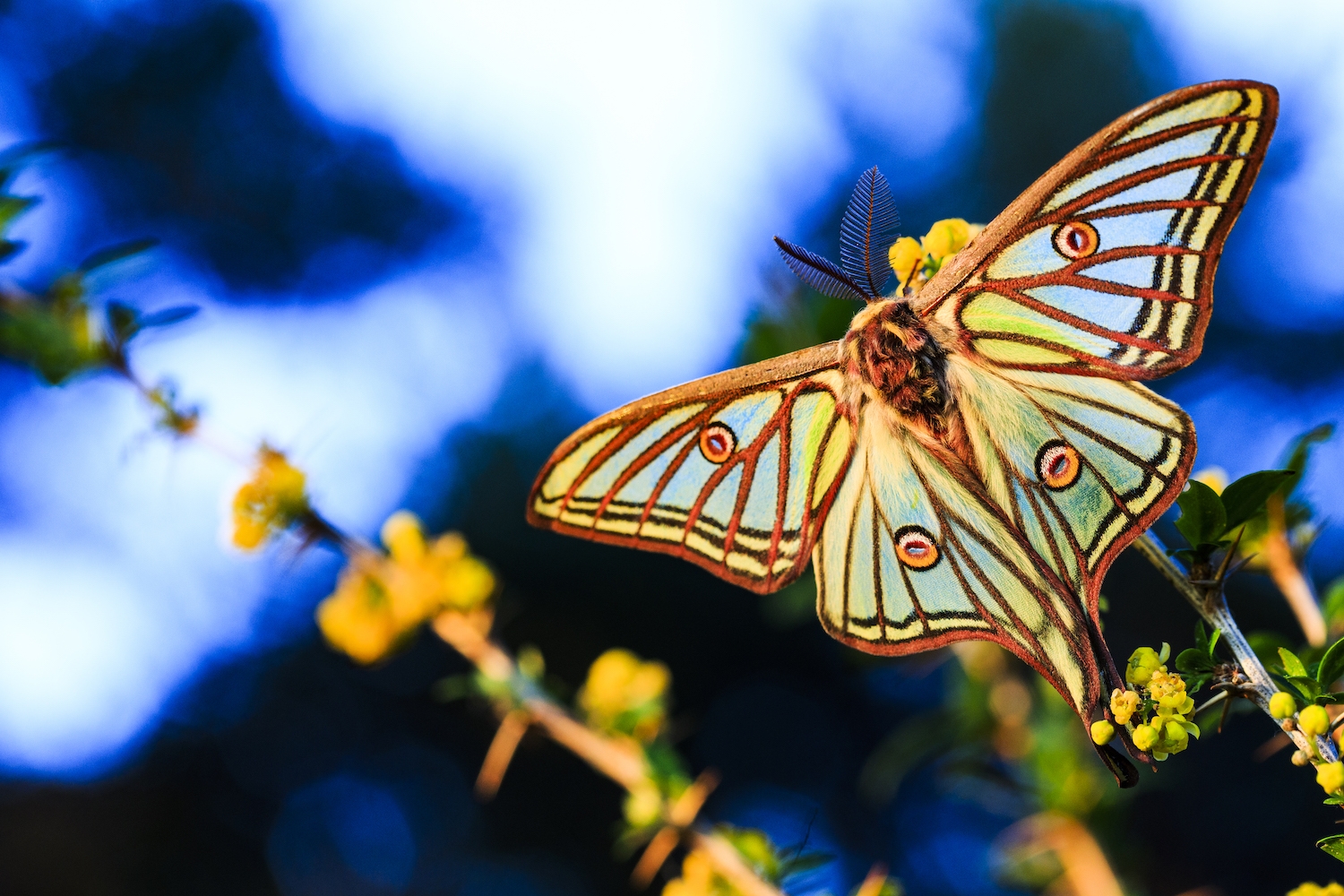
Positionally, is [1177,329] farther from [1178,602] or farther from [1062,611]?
[1178,602]

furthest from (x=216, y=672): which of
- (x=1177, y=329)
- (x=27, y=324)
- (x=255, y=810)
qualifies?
(x=1177, y=329)

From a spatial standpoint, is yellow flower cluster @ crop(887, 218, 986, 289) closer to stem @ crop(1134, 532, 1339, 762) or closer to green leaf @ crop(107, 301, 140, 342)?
stem @ crop(1134, 532, 1339, 762)

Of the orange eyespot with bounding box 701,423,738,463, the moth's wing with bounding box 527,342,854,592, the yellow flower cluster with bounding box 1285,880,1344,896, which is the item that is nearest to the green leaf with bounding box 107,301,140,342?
the moth's wing with bounding box 527,342,854,592

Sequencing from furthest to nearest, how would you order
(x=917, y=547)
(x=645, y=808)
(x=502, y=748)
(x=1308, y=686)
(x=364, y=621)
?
(x=364, y=621) < (x=502, y=748) < (x=645, y=808) < (x=917, y=547) < (x=1308, y=686)

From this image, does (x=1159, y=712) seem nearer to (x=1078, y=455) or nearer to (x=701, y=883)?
(x=1078, y=455)

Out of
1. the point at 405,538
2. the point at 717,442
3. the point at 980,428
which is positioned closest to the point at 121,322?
the point at 405,538
